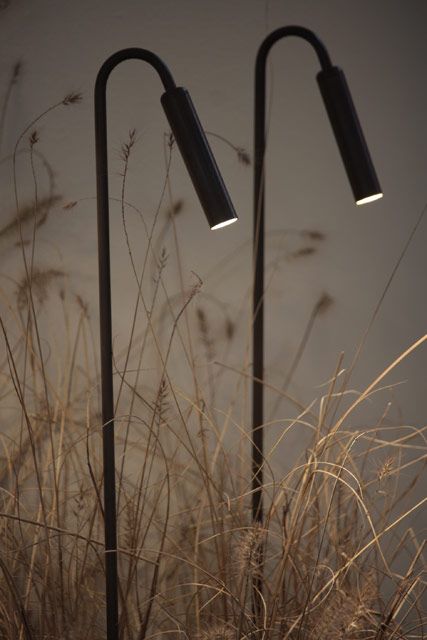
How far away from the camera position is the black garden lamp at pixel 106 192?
0.82 metres

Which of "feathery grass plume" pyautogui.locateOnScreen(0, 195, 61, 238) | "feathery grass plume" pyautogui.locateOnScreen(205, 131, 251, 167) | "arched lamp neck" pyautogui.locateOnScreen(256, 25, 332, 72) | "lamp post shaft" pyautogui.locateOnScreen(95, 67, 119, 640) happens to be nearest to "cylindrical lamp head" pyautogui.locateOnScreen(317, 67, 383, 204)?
"arched lamp neck" pyautogui.locateOnScreen(256, 25, 332, 72)

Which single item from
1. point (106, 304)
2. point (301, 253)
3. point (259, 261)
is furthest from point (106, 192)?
point (301, 253)

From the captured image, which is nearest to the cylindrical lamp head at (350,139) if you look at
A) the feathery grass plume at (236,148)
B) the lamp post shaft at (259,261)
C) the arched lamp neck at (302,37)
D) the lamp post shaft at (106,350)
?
the arched lamp neck at (302,37)

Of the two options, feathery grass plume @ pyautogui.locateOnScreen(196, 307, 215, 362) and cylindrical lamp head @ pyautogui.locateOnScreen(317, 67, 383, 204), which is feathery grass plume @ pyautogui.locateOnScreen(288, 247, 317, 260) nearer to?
feathery grass plume @ pyautogui.locateOnScreen(196, 307, 215, 362)

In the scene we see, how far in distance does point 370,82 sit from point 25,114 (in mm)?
→ 698

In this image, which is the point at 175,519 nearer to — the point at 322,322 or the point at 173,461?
the point at 173,461

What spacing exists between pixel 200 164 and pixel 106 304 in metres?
0.26

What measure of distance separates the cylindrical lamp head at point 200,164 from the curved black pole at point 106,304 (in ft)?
0.31

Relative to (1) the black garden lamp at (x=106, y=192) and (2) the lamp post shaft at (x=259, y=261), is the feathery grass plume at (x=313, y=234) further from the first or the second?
(1) the black garden lamp at (x=106, y=192)

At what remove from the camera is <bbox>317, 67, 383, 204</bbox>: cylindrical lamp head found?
35.1 inches

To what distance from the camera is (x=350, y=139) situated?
2.94ft

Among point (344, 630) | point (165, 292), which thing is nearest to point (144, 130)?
point (165, 292)

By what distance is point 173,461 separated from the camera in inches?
52.6

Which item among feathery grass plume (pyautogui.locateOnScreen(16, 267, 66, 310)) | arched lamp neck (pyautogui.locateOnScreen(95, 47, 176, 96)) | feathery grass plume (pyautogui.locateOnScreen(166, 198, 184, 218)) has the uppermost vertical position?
arched lamp neck (pyautogui.locateOnScreen(95, 47, 176, 96))
